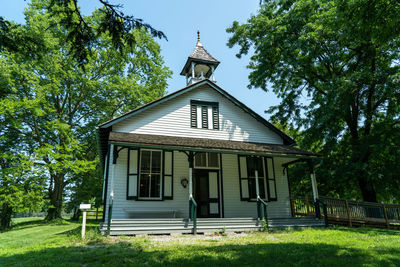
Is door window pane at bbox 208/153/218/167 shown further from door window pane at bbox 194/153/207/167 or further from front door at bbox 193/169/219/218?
front door at bbox 193/169/219/218

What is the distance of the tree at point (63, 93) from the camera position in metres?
18.3

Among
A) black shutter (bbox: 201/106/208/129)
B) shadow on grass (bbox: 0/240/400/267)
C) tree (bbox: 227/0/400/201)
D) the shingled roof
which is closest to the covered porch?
black shutter (bbox: 201/106/208/129)

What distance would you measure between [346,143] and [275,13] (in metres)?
11.4

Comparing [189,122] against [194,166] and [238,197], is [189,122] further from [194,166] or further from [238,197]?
[238,197]

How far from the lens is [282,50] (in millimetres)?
18156

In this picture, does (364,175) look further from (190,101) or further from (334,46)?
(190,101)

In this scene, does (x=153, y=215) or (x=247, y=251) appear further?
(x=153, y=215)

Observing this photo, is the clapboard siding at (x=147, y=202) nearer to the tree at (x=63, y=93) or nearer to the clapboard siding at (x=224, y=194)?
the clapboard siding at (x=224, y=194)

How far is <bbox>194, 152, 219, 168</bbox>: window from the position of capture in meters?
12.7

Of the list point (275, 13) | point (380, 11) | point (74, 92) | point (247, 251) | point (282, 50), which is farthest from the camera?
point (74, 92)

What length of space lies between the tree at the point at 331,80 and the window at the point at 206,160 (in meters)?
6.84

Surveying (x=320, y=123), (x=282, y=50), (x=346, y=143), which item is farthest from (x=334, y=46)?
(x=346, y=143)

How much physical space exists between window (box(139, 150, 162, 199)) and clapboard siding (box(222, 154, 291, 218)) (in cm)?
343

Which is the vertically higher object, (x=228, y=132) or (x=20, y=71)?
(x=20, y=71)
